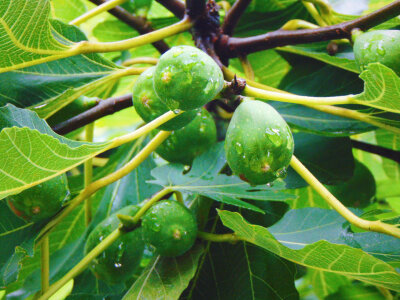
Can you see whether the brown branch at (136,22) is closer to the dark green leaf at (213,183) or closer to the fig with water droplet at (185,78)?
the dark green leaf at (213,183)

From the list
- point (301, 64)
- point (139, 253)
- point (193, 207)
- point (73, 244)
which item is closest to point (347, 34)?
point (301, 64)

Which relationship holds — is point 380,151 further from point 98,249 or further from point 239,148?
point 98,249

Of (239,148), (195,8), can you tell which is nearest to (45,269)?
(239,148)

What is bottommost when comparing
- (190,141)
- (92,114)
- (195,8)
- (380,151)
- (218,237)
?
(380,151)

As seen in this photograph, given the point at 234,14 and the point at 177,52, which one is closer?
the point at 177,52

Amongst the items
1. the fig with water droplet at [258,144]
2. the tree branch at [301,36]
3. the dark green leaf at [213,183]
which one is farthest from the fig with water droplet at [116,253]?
the tree branch at [301,36]

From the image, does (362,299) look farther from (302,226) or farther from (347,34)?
(347,34)
